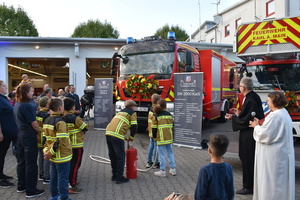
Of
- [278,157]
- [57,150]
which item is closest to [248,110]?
[278,157]

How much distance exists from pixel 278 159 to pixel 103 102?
866 cm

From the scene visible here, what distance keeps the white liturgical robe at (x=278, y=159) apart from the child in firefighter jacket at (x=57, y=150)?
2878 mm

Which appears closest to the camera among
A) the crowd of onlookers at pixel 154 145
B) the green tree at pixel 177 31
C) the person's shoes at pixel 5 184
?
the crowd of onlookers at pixel 154 145

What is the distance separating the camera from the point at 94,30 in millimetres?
46094

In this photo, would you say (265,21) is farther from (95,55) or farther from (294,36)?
(95,55)

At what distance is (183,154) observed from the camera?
24.6ft

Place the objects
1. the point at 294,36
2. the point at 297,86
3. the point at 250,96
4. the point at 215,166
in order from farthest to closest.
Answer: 1. the point at 297,86
2. the point at 294,36
3. the point at 250,96
4. the point at 215,166

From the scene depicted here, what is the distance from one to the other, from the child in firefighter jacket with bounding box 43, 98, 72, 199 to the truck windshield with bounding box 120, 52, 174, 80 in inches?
205

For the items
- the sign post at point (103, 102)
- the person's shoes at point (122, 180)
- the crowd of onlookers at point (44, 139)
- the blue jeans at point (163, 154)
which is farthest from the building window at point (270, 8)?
the crowd of onlookers at point (44, 139)

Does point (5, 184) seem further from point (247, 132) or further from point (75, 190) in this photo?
point (247, 132)

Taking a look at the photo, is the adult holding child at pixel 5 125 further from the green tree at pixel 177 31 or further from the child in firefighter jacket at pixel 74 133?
the green tree at pixel 177 31

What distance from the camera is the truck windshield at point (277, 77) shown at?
7.58m

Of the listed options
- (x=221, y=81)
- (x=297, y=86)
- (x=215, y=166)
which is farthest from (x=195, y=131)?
(x=215, y=166)

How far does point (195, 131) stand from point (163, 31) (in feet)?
139
